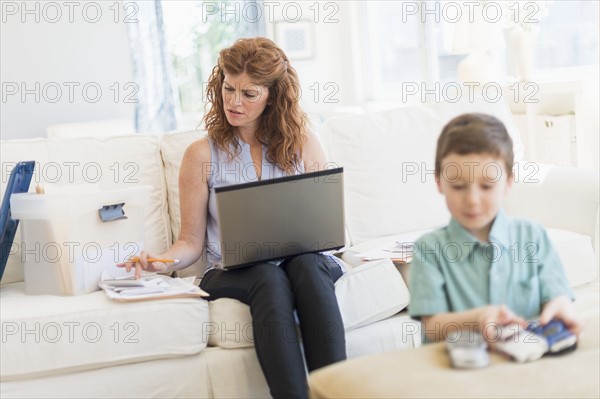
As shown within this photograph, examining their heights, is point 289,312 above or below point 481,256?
below

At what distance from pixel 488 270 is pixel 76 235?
1.54 meters

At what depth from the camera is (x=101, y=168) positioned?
2424 mm

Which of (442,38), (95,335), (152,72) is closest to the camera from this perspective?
(95,335)

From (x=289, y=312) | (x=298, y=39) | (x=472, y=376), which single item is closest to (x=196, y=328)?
(x=289, y=312)

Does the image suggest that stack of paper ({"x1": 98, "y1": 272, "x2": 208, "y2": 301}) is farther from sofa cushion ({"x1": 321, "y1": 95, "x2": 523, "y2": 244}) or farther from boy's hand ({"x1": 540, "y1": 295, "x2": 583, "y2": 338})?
boy's hand ({"x1": 540, "y1": 295, "x2": 583, "y2": 338})

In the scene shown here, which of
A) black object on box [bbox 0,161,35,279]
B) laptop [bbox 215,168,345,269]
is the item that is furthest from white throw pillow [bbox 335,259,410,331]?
black object on box [bbox 0,161,35,279]

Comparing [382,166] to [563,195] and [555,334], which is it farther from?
[555,334]

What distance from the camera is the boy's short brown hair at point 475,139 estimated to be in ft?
2.17

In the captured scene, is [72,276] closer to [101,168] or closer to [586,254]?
[101,168]

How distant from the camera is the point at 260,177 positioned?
2.16 metres

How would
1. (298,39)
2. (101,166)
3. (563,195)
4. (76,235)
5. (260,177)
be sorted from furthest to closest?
(298,39), (101,166), (260,177), (76,235), (563,195)

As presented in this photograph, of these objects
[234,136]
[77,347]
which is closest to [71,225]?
[77,347]

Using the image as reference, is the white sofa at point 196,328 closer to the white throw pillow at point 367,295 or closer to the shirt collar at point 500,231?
the white throw pillow at point 367,295

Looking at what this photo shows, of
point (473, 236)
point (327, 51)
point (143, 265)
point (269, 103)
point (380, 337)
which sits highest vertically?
point (327, 51)
